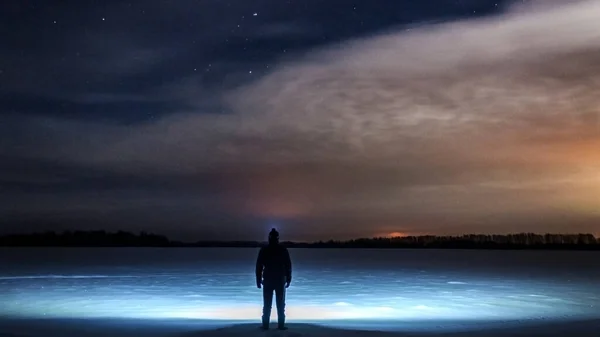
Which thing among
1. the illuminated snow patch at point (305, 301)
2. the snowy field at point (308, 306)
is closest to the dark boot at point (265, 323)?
the snowy field at point (308, 306)

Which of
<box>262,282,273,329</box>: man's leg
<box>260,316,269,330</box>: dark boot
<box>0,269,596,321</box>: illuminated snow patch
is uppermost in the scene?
<box>262,282,273,329</box>: man's leg

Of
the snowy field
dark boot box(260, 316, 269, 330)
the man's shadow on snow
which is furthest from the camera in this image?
the snowy field

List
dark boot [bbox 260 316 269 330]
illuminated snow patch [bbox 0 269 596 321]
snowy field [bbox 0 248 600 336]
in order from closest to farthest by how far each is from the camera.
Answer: dark boot [bbox 260 316 269 330]
snowy field [bbox 0 248 600 336]
illuminated snow patch [bbox 0 269 596 321]

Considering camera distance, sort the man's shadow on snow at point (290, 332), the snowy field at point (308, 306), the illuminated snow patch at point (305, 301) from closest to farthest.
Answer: the man's shadow on snow at point (290, 332) → the snowy field at point (308, 306) → the illuminated snow patch at point (305, 301)

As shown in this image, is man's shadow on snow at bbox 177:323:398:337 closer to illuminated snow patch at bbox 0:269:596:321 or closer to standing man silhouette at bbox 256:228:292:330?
standing man silhouette at bbox 256:228:292:330

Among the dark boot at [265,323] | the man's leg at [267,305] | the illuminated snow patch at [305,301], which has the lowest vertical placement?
the illuminated snow patch at [305,301]

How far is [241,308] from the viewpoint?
16906mm

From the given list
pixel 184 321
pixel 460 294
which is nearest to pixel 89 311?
pixel 184 321

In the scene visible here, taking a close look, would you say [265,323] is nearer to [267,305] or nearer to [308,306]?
[267,305]

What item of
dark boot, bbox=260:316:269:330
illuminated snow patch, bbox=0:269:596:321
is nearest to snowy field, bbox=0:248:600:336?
illuminated snow patch, bbox=0:269:596:321

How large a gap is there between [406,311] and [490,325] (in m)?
3.42

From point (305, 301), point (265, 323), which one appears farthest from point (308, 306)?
point (265, 323)

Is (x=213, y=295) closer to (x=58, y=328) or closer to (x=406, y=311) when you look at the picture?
(x=406, y=311)

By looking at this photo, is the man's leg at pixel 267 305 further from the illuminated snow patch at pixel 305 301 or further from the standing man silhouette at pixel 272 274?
the illuminated snow patch at pixel 305 301
